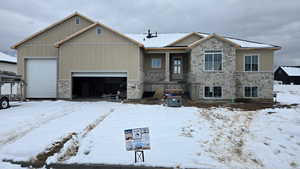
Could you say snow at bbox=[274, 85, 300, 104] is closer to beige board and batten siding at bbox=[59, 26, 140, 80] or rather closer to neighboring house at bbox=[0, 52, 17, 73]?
beige board and batten siding at bbox=[59, 26, 140, 80]

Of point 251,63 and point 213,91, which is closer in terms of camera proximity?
point 213,91

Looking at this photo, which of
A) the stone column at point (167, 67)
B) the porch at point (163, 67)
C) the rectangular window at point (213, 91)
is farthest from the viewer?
the porch at point (163, 67)

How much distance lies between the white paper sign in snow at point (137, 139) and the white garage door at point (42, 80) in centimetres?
1355

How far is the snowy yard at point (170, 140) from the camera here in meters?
4.41

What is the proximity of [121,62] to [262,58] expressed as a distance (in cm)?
1266

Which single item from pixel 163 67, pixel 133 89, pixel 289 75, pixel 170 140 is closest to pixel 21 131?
pixel 170 140

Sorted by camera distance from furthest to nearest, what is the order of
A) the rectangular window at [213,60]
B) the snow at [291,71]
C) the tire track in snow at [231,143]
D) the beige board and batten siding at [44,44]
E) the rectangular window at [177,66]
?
1. the snow at [291,71]
2. the rectangular window at [177,66]
3. the beige board and batten siding at [44,44]
4. the rectangular window at [213,60]
5. the tire track in snow at [231,143]

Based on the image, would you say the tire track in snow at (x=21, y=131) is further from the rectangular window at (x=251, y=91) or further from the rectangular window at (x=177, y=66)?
the rectangular window at (x=251, y=91)

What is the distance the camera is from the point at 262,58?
1438 cm

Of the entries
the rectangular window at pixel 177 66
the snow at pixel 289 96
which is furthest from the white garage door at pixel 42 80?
the snow at pixel 289 96

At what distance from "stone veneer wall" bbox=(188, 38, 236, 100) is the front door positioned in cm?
257

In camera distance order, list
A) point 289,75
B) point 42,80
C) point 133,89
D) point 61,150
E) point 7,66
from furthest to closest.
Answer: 1. point 289,75
2. point 7,66
3. point 42,80
4. point 133,89
5. point 61,150

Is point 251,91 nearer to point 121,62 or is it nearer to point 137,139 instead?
point 121,62

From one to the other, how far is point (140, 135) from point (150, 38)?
16779 millimetres
